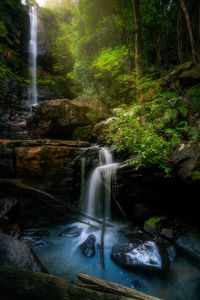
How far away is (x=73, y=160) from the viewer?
5.05 metres

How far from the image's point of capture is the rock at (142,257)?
2.93 m

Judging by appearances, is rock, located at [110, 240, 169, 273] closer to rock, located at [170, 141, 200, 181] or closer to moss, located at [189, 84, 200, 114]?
rock, located at [170, 141, 200, 181]

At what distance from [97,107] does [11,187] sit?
6653 mm

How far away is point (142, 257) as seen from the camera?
9.92 ft

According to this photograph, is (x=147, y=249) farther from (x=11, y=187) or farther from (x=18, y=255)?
(x=11, y=187)

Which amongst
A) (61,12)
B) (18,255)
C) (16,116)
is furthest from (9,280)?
(61,12)

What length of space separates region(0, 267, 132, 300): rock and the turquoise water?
1904mm

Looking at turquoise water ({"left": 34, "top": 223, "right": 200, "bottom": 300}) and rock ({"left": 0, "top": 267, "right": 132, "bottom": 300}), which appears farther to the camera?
turquoise water ({"left": 34, "top": 223, "right": 200, "bottom": 300})

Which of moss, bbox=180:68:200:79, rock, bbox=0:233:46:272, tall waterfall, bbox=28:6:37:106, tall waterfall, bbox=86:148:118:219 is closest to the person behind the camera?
rock, bbox=0:233:46:272

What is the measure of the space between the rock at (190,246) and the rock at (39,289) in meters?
2.80

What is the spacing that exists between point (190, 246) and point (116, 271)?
1.86 metres

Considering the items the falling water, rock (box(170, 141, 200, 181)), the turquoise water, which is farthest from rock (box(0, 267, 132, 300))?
the falling water

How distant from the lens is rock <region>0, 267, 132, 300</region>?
126 centimetres

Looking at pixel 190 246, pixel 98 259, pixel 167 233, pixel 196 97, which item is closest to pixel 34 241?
pixel 98 259
